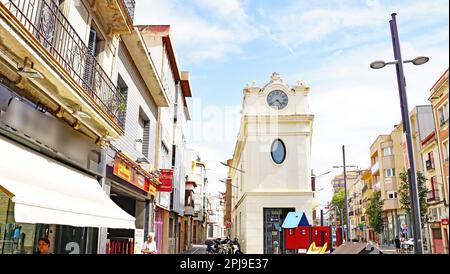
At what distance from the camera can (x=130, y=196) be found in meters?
12.6

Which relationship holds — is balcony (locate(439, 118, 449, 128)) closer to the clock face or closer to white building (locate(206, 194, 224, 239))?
the clock face

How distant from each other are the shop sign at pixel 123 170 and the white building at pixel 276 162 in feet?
44.4

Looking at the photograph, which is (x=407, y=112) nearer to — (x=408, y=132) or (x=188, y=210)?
(x=408, y=132)

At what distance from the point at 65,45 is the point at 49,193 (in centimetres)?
304

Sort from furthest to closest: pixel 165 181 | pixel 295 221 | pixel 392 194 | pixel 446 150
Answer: pixel 392 194 < pixel 165 181 < pixel 295 221 < pixel 446 150

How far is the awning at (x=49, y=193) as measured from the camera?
4016 millimetres

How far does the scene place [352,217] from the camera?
80.2 meters

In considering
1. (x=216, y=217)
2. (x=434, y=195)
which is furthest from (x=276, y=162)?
(x=216, y=217)

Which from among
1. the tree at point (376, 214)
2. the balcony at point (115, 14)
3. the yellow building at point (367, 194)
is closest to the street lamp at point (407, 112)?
the balcony at point (115, 14)

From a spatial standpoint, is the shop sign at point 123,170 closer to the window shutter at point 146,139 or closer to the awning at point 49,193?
the awning at point 49,193

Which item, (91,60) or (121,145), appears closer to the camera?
(91,60)

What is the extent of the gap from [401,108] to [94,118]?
235 inches

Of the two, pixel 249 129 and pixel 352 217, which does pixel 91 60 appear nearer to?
pixel 249 129
